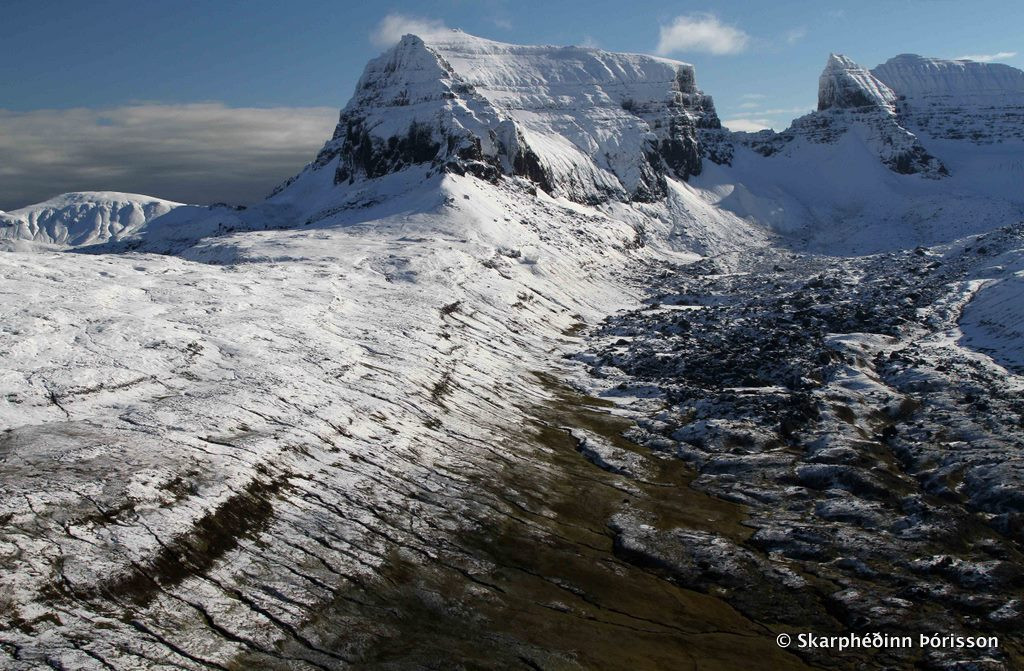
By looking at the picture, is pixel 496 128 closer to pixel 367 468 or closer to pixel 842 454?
pixel 842 454

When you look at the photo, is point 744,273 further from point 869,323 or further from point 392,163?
point 392,163

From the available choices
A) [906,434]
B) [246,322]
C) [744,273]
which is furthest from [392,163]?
[906,434]

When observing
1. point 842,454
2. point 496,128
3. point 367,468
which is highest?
point 496,128

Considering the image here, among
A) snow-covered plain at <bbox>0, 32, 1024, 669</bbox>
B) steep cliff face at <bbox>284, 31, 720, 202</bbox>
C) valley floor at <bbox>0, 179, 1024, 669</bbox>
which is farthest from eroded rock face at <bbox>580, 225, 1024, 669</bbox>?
steep cliff face at <bbox>284, 31, 720, 202</bbox>

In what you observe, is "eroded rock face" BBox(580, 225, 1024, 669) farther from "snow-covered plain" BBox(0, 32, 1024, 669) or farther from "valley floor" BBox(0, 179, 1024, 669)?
"snow-covered plain" BBox(0, 32, 1024, 669)

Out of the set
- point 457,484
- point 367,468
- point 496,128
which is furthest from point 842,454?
point 496,128

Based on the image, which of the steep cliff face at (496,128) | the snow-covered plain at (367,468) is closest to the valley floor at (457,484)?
the snow-covered plain at (367,468)

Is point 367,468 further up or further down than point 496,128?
further down

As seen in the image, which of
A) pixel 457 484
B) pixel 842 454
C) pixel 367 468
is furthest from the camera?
pixel 842 454
